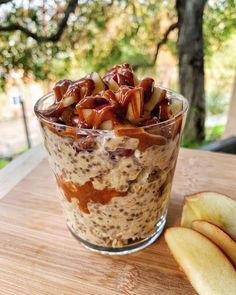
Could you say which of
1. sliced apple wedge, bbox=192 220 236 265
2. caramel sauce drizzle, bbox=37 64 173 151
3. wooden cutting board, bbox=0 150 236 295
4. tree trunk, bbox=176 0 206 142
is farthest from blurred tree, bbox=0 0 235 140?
sliced apple wedge, bbox=192 220 236 265

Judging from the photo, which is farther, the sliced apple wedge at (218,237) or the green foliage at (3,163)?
the green foliage at (3,163)

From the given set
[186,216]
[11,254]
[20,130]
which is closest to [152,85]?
[186,216]

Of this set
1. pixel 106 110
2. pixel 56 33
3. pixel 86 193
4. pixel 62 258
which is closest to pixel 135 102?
pixel 106 110

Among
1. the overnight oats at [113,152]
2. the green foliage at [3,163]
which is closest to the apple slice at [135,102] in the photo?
the overnight oats at [113,152]

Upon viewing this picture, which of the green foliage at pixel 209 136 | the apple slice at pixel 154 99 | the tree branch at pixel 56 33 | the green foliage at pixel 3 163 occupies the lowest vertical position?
the green foliage at pixel 3 163

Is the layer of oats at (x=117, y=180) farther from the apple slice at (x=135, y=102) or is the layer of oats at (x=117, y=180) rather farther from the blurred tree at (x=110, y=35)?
the blurred tree at (x=110, y=35)

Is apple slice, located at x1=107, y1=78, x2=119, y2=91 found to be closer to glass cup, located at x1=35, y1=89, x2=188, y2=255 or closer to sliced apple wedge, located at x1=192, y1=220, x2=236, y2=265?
glass cup, located at x1=35, y1=89, x2=188, y2=255
